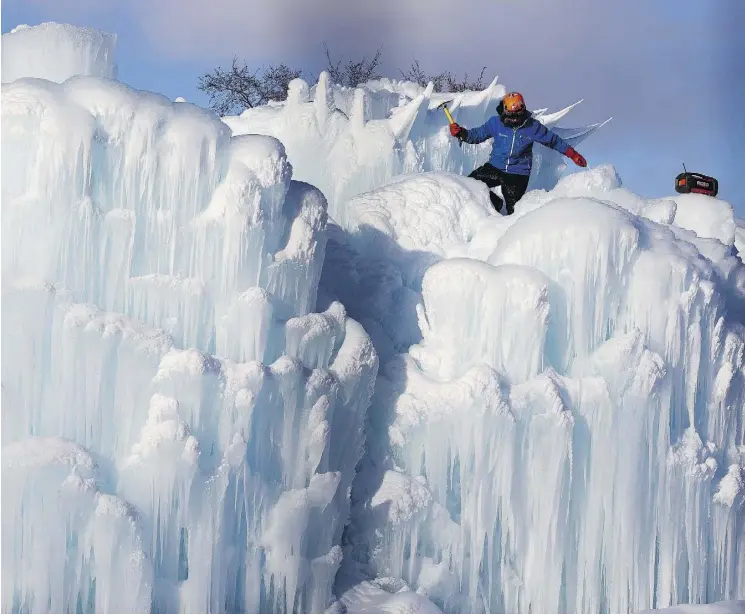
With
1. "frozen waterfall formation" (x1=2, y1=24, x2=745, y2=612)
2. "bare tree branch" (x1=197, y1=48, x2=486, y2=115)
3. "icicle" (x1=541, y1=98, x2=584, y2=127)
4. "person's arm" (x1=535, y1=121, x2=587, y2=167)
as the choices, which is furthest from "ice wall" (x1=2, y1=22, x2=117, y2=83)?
"bare tree branch" (x1=197, y1=48, x2=486, y2=115)

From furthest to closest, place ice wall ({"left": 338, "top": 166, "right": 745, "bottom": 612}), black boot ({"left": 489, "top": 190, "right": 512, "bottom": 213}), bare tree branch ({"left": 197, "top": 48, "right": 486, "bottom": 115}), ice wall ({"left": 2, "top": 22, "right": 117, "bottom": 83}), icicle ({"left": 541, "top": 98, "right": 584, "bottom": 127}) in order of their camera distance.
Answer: bare tree branch ({"left": 197, "top": 48, "right": 486, "bottom": 115}) → icicle ({"left": 541, "top": 98, "right": 584, "bottom": 127}) → black boot ({"left": 489, "top": 190, "right": 512, "bottom": 213}) → ice wall ({"left": 2, "top": 22, "right": 117, "bottom": 83}) → ice wall ({"left": 338, "top": 166, "right": 745, "bottom": 612})

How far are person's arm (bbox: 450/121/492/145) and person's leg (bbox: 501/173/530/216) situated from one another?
0.40 m

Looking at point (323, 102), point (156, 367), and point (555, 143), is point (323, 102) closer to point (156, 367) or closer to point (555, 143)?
point (555, 143)

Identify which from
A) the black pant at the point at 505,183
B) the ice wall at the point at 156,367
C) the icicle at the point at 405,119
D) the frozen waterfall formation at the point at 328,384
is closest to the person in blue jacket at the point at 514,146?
the black pant at the point at 505,183

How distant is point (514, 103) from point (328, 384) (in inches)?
140

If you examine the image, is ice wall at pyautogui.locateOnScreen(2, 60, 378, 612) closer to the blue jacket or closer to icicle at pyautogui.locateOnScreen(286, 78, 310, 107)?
the blue jacket

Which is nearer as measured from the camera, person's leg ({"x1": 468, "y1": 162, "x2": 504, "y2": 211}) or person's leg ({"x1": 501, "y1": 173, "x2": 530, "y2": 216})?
person's leg ({"x1": 501, "y1": 173, "x2": 530, "y2": 216})

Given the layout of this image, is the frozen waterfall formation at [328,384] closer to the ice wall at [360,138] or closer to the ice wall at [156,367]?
the ice wall at [156,367]

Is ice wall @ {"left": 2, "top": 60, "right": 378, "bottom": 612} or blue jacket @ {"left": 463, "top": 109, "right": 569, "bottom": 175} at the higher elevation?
blue jacket @ {"left": 463, "top": 109, "right": 569, "bottom": 175}

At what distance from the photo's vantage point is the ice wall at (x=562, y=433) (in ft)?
24.1

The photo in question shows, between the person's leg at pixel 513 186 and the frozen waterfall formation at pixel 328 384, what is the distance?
1.63ft

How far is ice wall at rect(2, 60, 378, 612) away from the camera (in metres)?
6.08

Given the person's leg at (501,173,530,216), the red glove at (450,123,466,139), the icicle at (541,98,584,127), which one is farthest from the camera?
the icicle at (541,98,584,127)

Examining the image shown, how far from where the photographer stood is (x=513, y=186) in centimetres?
959
